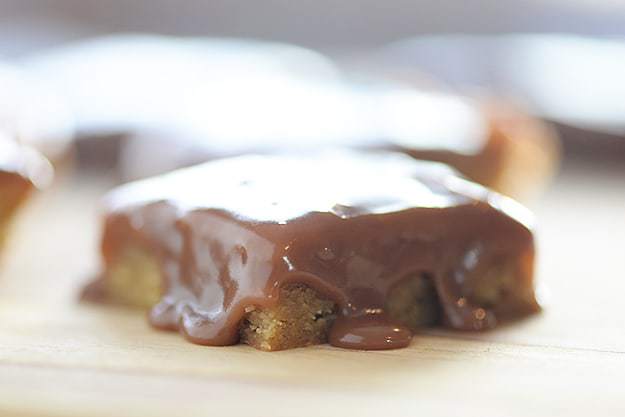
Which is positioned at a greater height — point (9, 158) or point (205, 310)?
point (9, 158)

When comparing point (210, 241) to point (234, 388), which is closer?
point (234, 388)

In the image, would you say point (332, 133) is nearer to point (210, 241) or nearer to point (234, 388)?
point (210, 241)

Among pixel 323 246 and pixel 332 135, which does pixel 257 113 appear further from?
pixel 323 246

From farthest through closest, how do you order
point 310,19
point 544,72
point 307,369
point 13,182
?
1. point 310,19
2. point 544,72
3. point 13,182
4. point 307,369

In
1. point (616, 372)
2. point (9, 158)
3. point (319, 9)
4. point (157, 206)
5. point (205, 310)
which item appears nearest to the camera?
point (616, 372)

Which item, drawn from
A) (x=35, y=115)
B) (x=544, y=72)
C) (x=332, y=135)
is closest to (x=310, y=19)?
(x=544, y=72)

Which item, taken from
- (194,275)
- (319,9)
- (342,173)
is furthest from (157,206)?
(319,9)

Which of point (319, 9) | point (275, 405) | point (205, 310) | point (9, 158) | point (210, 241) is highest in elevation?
point (319, 9)

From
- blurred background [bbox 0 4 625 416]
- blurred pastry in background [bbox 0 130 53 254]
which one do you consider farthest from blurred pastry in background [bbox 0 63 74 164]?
blurred pastry in background [bbox 0 130 53 254]
